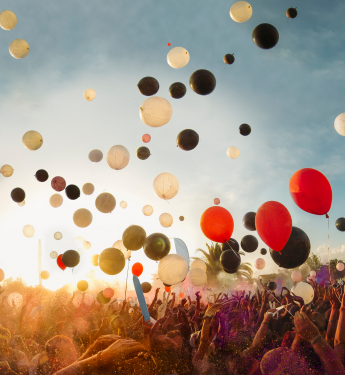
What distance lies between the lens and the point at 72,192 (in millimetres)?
7582

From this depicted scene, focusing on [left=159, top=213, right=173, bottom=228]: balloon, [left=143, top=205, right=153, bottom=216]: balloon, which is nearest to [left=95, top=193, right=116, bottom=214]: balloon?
[left=159, top=213, right=173, bottom=228]: balloon

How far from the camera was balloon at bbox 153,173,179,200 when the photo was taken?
678 cm

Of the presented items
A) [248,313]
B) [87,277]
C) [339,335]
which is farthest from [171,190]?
[87,277]

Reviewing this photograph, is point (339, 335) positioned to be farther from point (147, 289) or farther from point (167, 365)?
point (147, 289)

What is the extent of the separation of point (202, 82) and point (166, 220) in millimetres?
4970

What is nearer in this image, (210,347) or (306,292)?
(210,347)

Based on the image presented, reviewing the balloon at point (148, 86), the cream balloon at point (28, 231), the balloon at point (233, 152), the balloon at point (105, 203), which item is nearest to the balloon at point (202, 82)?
the balloon at point (148, 86)

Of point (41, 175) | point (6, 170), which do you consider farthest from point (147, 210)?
point (6, 170)

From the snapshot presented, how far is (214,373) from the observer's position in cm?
278

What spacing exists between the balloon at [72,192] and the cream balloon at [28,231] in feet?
11.9

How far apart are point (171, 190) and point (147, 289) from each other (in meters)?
3.85

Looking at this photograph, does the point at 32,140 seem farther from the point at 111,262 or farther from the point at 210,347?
the point at 210,347

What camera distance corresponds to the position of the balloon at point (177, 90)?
6.25 m

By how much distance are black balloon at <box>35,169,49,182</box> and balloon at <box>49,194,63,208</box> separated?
4.53 feet
